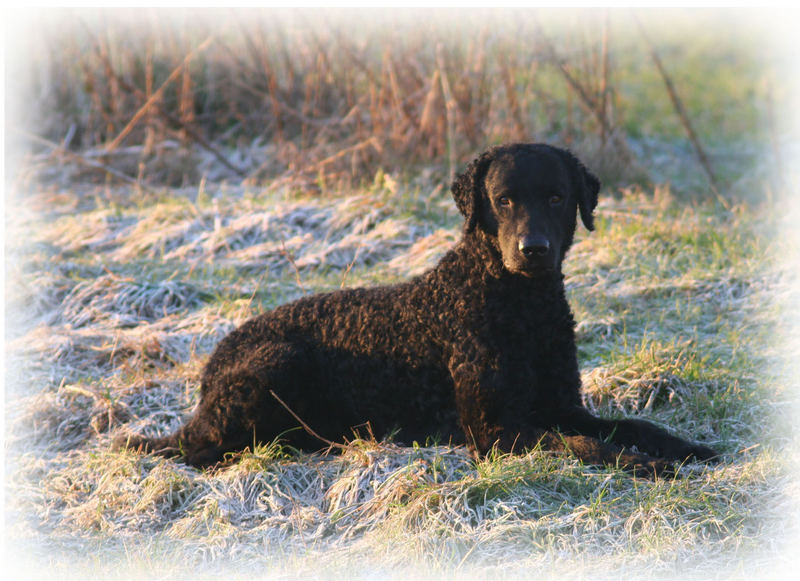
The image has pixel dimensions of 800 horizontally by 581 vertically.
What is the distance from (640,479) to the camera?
11.7 ft

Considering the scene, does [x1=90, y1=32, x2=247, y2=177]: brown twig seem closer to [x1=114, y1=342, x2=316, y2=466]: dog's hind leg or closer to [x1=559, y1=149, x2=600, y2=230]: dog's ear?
[x1=114, y1=342, x2=316, y2=466]: dog's hind leg

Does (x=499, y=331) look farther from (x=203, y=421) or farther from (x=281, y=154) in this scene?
(x=281, y=154)

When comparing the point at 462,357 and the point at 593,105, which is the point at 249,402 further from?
the point at 593,105

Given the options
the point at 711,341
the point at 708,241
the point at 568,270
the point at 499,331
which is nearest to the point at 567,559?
the point at 499,331

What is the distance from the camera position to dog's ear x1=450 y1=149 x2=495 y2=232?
13.2ft

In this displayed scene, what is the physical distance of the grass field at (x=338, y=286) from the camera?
131 inches

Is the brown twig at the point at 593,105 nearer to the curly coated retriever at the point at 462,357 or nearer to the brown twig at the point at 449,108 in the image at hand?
the brown twig at the point at 449,108

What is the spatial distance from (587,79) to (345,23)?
2601 mm

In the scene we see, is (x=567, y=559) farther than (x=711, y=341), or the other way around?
(x=711, y=341)

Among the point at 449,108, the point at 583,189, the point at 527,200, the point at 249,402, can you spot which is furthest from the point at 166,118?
the point at 527,200

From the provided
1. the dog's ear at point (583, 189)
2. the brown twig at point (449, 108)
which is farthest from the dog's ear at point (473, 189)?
the brown twig at point (449, 108)

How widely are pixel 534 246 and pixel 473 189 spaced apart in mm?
536

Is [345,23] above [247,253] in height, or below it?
above

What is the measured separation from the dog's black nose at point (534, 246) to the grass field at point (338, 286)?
84 centimetres
